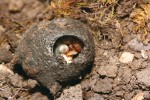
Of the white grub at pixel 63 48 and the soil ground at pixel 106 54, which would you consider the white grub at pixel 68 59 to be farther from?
the soil ground at pixel 106 54

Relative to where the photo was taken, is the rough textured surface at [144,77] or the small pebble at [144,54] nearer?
the rough textured surface at [144,77]

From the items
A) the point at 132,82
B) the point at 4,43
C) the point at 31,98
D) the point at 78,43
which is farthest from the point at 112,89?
the point at 4,43

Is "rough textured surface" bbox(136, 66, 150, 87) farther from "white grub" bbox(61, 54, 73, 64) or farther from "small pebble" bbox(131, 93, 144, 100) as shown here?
"white grub" bbox(61, 54, 73, 64)

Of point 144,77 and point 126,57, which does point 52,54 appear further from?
point 144,77

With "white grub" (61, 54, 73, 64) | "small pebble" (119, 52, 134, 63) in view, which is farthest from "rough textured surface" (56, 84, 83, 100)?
"small pebble" (119, 52, 134, 63)

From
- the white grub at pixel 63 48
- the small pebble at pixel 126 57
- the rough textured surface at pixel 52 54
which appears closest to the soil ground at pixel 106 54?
the small pebble at pixel 126 57
